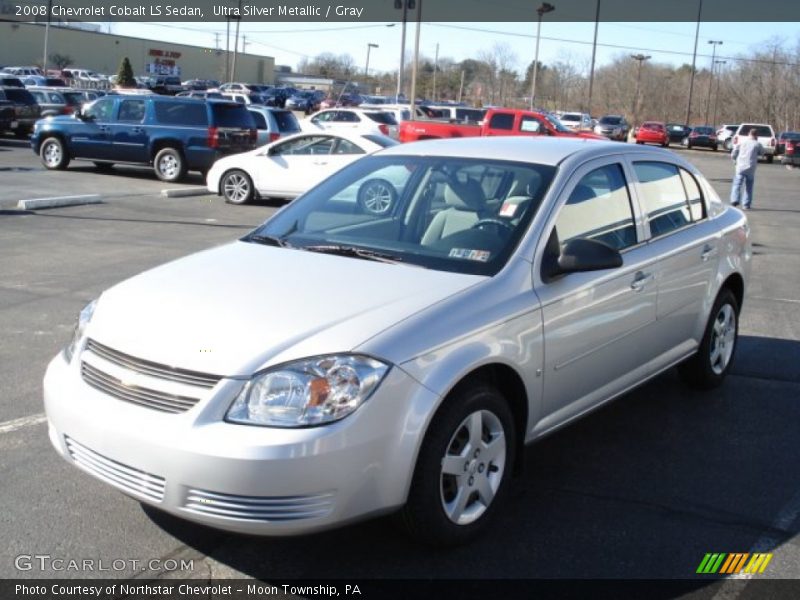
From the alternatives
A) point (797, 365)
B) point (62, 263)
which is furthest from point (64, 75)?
point (797, 365)

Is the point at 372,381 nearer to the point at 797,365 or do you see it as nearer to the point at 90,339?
the point at 90,339

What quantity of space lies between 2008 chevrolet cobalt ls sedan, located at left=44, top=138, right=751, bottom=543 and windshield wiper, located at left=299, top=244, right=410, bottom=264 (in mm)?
12

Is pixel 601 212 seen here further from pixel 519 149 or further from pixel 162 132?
pixel 162 132

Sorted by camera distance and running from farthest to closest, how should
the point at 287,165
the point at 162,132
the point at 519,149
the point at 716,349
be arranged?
the point at 162,132, the point at 287,165, the point at 716,349, the point at 519,149

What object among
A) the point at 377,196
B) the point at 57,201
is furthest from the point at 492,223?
the point at 57,201

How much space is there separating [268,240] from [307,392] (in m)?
1.68

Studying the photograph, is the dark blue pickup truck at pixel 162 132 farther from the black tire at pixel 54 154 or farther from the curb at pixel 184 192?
the curb at pixel 184 192

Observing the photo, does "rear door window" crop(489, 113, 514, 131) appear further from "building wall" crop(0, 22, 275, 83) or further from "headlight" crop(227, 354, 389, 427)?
"building wall" crop(0, 22, 275, 83)

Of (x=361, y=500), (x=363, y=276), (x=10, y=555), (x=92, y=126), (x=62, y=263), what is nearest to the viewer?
(x=361, y=500)

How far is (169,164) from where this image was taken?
1969cm

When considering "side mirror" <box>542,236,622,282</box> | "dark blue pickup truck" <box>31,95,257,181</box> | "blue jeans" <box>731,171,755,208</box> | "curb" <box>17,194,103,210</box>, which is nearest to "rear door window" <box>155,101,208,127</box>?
"dark blue pickup truck" <box>31,95,257,181</box>

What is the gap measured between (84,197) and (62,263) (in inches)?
220

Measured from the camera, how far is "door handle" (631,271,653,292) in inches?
193

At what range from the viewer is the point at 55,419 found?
3742mm
